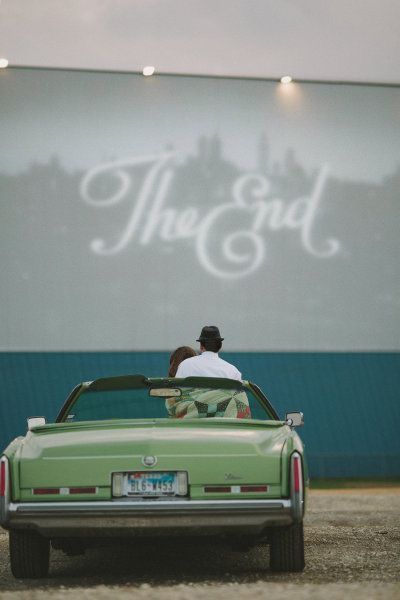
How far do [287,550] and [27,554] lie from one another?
1.47 meters

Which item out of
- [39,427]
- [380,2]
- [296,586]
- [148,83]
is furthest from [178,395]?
[148,83]

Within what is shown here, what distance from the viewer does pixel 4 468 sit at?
565cm

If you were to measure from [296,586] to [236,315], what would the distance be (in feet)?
49.4

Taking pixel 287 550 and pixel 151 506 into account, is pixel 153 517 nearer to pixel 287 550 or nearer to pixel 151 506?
pixel 151 506

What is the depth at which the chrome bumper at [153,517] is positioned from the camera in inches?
215

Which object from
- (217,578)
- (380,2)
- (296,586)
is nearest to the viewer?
(296,586)

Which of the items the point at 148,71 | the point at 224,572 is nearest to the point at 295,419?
the point at 224,572

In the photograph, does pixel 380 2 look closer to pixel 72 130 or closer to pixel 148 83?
pixel 148 83

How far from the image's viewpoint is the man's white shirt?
777 centimetres

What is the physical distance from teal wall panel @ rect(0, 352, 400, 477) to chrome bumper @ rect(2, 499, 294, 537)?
14154 millimetres

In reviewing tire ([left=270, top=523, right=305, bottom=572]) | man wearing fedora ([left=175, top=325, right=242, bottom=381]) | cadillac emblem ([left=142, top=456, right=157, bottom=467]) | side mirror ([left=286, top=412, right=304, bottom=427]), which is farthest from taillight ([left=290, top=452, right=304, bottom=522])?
man wearing fedora ([left=175, top=325, right=242, bottom=381])

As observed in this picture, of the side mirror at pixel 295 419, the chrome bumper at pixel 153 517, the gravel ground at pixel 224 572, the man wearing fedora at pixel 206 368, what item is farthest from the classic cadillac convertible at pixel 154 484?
the man wearing fedora at pixel 206 368

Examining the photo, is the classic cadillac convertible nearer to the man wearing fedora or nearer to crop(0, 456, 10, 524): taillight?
crop(0, 456, 10, 524): taillight

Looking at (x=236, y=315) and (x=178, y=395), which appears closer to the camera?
(x=178, y=395)
